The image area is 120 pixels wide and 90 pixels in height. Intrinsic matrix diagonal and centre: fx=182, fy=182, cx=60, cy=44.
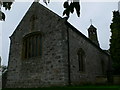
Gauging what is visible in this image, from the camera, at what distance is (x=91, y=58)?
1897cm

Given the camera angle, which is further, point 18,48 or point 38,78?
point 18,48

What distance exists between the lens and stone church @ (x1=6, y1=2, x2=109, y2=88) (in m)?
14.0

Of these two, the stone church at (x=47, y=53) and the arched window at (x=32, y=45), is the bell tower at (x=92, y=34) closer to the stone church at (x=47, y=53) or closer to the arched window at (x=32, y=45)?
the stone church at (x=47, y=53)

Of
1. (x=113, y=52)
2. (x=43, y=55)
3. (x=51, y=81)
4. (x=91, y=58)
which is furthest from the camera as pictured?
(x=113, y=52)

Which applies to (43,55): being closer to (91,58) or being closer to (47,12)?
(47,12)

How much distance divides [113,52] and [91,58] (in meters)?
4.23

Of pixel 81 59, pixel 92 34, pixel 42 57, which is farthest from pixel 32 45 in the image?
pixel 92 34

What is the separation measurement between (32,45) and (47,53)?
7.15 feet

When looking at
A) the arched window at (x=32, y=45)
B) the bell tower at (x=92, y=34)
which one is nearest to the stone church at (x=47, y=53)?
the arched window at (x=32, y=45)

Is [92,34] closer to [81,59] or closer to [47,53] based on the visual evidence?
[81,59]

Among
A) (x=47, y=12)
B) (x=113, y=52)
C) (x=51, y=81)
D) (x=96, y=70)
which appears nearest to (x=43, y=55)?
(x=51, y=81)

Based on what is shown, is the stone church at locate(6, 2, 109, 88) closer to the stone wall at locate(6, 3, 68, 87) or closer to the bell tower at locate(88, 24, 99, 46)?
the stone wall at locate(6, 3, 68, 87)

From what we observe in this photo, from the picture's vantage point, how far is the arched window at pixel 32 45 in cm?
1573

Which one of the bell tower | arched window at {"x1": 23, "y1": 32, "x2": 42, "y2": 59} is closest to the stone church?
arched window at {"x1": 23, "y1": 32, "x2": 42, "y2": 59}
